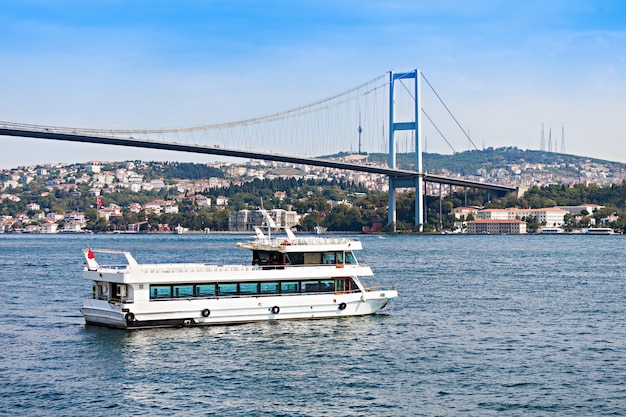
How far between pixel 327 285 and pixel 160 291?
4695mm

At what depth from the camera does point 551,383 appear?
18.4 metres

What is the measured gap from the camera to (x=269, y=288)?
25.0 m

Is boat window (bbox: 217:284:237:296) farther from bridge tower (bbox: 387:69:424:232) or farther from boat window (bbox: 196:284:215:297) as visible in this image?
bridge tower (bbox: 387:69:424:232)

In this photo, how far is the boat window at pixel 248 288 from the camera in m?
24.6

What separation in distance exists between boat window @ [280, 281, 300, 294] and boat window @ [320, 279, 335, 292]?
72cm

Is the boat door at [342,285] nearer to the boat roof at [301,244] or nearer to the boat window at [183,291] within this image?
the boat roof at [301,244]

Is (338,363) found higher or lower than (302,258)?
lower

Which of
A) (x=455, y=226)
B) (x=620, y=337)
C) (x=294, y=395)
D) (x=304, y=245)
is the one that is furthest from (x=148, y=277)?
(x=455, y=226)

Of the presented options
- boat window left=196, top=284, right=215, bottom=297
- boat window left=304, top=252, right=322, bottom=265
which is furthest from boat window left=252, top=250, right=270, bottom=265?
boat window left=196, top=284, right=215, bottom=297

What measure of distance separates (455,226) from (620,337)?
105m

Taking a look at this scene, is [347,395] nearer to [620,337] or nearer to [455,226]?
[620,337]

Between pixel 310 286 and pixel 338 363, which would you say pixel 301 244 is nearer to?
pixel 310 286

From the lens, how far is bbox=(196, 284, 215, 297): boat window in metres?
24.0

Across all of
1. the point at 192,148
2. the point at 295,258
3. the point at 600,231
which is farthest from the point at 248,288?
the point at 600,231
